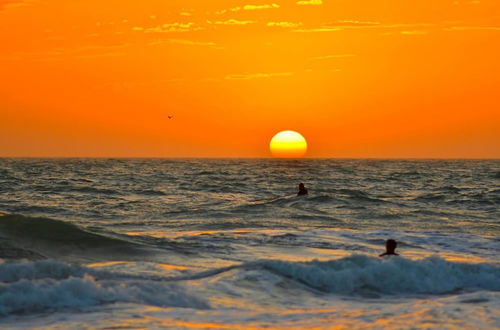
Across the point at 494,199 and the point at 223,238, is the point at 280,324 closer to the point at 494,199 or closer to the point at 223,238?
the point at 223,238

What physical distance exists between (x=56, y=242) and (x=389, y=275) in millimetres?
9667

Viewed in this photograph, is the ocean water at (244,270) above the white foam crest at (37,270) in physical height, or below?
below

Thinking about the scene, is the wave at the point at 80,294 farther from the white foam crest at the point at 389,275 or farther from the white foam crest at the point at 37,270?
the white foam crest at the point at 389,275

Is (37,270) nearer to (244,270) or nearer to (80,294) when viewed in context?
(80,294)

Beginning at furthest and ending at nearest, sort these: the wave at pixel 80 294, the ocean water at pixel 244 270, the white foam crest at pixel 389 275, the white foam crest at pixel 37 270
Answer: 1. the white foam crest at pixel 389 275
2. the white foam crest at pixel 37 270
3. the wave at pixel 80 294
4. the ocean water at pixel 244 270

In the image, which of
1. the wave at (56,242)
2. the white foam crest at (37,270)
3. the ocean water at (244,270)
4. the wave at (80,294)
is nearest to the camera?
the ocean water at (244,270)

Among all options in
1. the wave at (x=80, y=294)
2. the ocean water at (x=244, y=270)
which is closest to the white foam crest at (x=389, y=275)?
the ocean water at (x=244, y=270)

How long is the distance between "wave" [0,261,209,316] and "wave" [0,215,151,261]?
14.5 feet

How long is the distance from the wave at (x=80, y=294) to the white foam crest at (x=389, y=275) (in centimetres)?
301

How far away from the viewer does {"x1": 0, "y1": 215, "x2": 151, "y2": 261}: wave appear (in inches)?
666

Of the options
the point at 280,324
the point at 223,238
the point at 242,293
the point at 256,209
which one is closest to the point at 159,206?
the point at 256,209

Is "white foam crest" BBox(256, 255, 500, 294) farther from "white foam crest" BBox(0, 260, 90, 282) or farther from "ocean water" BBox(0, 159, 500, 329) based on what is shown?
"white foam crest" BBox(0, 260, 90, 282)

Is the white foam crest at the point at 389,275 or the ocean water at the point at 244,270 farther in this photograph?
the white foam crest at the point at 389,275

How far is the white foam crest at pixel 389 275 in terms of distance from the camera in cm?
1352
